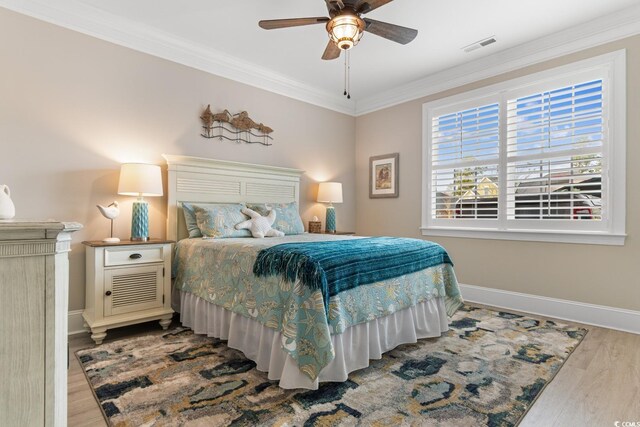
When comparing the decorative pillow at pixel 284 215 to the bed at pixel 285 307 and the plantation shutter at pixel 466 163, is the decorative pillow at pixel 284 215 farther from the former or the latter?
the plantation shutter at pixel 466 163

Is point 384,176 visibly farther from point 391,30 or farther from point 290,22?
point 290,22

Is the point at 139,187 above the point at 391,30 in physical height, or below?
below

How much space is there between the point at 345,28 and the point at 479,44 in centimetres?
205

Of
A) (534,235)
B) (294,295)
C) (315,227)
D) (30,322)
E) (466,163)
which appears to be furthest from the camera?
(315,227)

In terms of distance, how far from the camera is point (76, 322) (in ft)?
9.29

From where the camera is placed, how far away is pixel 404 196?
4.64 metres

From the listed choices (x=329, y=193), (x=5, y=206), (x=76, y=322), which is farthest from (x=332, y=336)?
(x=329, y=193)

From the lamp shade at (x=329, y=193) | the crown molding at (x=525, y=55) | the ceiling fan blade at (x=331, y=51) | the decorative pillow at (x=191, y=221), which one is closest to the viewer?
the ceiling fan blade at (x=331, y=51)

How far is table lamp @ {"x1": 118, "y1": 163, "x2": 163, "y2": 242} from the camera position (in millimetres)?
2869

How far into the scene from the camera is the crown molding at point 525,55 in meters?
2.97

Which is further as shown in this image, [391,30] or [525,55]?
[525,55]

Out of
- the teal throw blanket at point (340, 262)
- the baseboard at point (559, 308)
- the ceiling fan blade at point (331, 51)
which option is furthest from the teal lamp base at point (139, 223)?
the baseboard at point (559, 308)

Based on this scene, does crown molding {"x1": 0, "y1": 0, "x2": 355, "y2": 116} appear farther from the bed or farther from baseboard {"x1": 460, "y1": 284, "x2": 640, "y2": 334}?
baseboard {"x1": 460, "y1": 284, "x2": 640, "y2": 334}

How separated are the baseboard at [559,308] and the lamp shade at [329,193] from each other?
6.28ft
